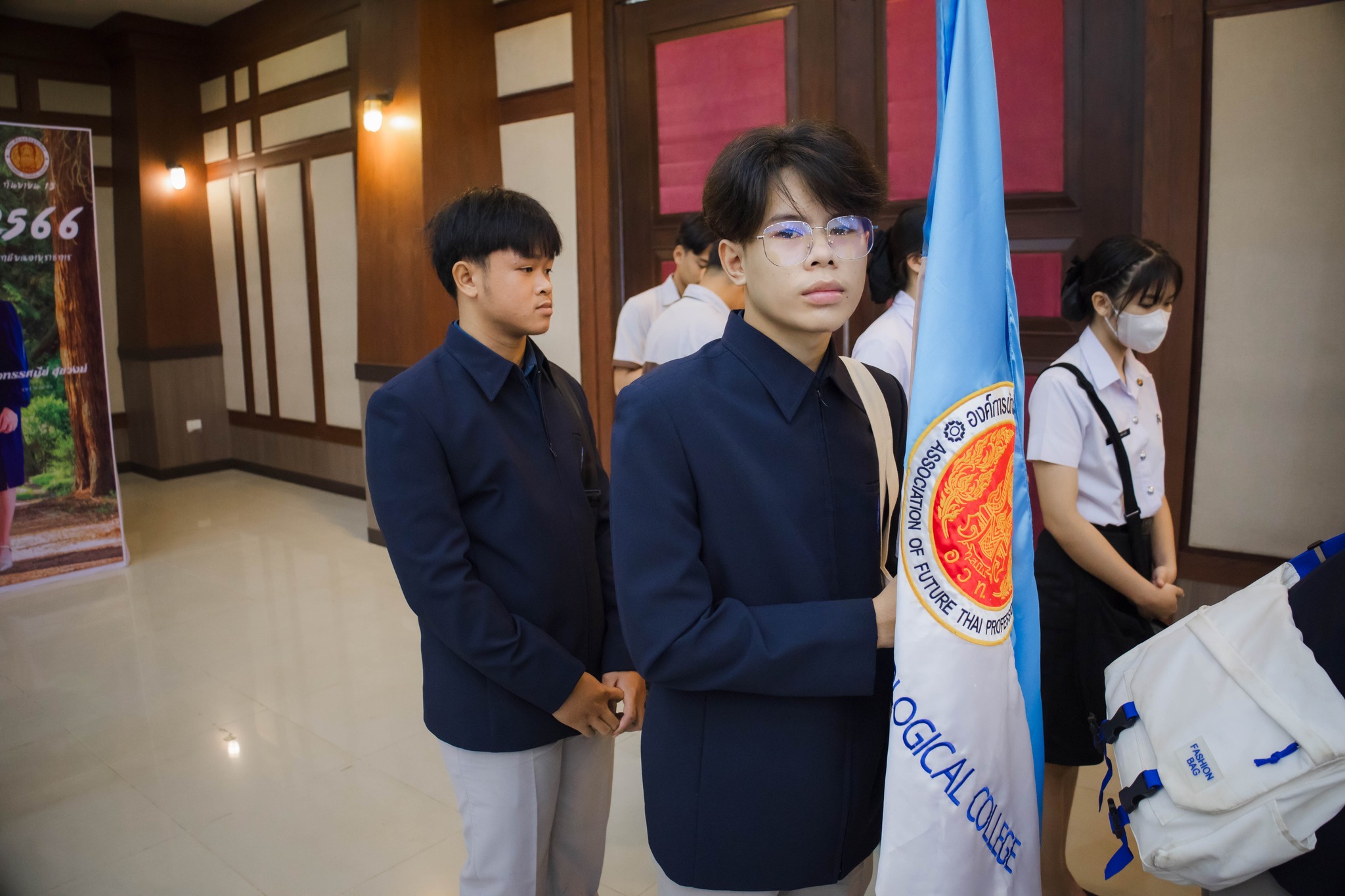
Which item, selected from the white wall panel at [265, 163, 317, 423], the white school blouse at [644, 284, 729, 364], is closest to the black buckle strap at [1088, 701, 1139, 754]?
the white school blouse at [644, 284, 729, 364]

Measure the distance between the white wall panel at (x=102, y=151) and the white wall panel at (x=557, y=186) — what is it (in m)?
4.19

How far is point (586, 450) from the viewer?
1.83 m

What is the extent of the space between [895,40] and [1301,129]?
1448 millimetres

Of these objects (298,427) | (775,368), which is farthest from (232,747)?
(298,427)

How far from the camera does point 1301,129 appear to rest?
2738mm

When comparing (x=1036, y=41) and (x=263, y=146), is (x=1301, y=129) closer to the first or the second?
(x=1036, y=41)

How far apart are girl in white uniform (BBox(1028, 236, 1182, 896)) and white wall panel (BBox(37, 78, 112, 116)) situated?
25.6 feet

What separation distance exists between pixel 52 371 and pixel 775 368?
16.2ft

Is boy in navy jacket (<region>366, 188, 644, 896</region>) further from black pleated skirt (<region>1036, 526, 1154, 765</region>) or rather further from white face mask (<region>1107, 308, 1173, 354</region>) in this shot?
white face mask (<region>1107, 308, 1173, 354</region>)

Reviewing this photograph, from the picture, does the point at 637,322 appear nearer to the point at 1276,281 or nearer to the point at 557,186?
the point at 557,186

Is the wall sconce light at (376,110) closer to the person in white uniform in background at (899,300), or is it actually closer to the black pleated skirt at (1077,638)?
the person in white uniform in background at (899,300)

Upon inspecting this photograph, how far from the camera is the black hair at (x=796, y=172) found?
107cm

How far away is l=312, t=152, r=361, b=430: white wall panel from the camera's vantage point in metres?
6.17

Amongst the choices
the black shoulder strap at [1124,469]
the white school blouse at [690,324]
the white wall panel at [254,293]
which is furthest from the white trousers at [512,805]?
the white wall panel at [254,293]
